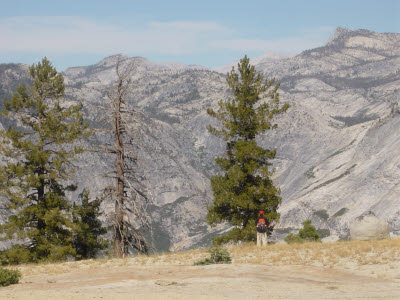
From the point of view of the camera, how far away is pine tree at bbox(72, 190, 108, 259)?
123ft

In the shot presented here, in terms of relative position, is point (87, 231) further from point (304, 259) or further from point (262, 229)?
point (304, 259)

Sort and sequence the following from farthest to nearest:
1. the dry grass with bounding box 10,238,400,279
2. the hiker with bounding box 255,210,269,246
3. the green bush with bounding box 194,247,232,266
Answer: the hiker with bounding box 255,210,269,246 < the green bush with bounding box 194,247,232,266 < the dry grass with bounding box 10,238,400,279

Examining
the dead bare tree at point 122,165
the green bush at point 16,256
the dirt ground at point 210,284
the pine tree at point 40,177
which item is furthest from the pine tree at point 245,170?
the dirt ground at point 210,284

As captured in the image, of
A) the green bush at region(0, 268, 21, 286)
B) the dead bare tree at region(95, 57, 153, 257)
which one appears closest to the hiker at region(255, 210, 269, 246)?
the dead bare tree at region(95, 57, 153, 257)

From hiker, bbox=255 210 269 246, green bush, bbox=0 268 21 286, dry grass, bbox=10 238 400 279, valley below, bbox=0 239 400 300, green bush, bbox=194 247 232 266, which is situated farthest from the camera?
hiker, bbox=255 210 269 246

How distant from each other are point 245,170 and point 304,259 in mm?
14209

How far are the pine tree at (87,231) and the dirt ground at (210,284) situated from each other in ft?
51.7

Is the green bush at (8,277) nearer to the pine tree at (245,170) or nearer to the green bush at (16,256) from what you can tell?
the green bush at (16,256)

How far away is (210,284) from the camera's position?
682 inches

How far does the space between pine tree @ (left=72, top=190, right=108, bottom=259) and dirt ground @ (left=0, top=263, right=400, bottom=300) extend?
15.8m

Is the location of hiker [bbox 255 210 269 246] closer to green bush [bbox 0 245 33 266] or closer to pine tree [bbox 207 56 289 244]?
pine tree [bbox 207 56 289 244]

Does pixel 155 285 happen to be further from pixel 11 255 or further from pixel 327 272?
pixel 11 255

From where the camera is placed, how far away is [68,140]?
35156mm

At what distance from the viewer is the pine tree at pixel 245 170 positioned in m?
36.2
